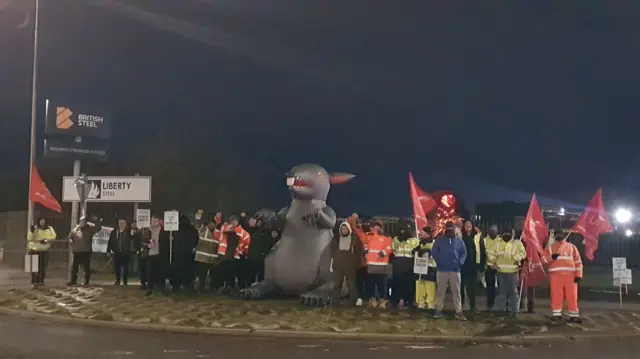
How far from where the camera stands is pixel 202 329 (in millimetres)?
11719

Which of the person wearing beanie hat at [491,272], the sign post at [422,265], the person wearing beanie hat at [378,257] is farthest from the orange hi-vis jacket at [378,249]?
the person wearing beanie hat at [491,272]

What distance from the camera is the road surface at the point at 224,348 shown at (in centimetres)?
982

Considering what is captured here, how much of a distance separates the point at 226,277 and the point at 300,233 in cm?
308

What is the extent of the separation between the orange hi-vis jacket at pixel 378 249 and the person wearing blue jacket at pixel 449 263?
5.06 feet

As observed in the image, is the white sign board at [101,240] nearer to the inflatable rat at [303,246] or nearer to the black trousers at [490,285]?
the inflatable rat at [303,246]

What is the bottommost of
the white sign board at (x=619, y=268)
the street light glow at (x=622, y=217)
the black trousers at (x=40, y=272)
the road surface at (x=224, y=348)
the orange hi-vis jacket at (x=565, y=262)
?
the road surface at (x=224, y=348)

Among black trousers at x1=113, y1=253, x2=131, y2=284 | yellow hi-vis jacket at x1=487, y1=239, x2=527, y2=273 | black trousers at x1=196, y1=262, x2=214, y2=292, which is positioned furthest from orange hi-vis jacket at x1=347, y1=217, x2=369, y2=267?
black trousers at x1=113, y1=253, x2=131, y2=284

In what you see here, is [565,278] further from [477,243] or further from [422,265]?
[422,265]

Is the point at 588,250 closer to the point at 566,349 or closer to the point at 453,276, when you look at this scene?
the point at 453,276

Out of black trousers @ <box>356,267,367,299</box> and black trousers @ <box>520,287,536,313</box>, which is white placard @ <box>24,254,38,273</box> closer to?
black trousers @ <box>356,267,367,299</box>

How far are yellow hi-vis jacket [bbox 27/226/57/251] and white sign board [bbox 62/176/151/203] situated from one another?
130 cm

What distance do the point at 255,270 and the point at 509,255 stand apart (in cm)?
653

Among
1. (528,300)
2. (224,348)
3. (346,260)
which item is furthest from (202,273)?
(528,300)

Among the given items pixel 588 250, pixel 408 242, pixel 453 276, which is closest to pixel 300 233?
pixel 408 242
